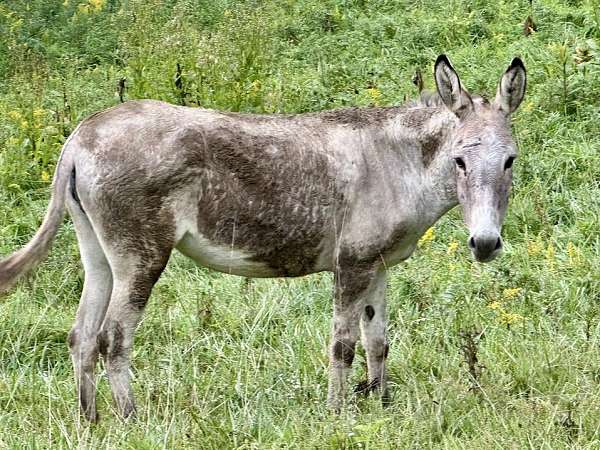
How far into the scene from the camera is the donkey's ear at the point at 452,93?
5.62 meters

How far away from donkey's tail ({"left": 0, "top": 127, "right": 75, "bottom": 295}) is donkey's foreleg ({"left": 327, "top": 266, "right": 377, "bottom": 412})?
1.49 m

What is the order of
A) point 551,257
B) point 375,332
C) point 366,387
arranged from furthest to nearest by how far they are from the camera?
1. point 551,257
2. point 375,332
3. point 366,387

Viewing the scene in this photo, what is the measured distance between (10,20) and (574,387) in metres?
8.35

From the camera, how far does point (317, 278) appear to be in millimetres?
7445

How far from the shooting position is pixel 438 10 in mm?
11883

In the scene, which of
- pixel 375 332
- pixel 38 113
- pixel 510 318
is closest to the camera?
pixel 375 332

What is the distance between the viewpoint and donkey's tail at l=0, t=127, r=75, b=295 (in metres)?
5.44

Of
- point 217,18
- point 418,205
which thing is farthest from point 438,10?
point 418,205

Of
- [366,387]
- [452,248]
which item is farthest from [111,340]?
[452,248]

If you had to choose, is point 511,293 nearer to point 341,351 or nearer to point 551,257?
point 551,257

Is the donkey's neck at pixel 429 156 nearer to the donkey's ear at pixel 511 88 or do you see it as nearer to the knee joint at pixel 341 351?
the donkey's ear at pixel 511 88

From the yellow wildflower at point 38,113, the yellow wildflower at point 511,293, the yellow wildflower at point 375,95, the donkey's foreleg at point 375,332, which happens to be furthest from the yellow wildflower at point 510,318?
the yellow wildflower at point 38,113

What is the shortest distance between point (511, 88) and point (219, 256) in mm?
1726

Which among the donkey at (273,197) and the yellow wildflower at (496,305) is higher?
the donkey at (273,197)
